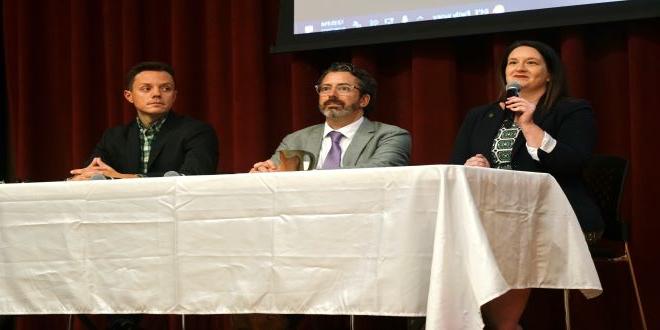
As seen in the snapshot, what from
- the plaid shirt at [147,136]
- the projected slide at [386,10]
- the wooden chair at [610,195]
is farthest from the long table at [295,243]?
the projected slide at [386,10]

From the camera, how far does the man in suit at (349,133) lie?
3363mm

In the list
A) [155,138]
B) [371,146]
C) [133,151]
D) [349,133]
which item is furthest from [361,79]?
[133,151]

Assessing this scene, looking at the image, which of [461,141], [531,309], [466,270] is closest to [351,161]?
[461,141]

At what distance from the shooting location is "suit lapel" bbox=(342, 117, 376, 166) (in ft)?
11.1

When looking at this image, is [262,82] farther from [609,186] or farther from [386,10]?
[609,186]

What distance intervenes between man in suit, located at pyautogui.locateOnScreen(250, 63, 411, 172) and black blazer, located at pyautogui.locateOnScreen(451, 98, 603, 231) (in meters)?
0.25

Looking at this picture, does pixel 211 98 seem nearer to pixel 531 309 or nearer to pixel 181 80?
pixel 181 80

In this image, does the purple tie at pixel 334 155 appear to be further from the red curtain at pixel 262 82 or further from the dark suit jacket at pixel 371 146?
the red curtain at pixel 262 82

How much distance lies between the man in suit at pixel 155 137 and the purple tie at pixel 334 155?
1.58 feet

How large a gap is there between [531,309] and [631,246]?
1.55ft

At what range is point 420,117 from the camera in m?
4.07

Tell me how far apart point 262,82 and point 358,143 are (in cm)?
121

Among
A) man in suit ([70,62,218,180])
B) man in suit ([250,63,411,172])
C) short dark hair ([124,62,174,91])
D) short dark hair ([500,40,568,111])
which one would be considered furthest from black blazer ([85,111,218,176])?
short dark hair ([500,40,568,111])

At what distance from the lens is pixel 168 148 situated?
3682 mm
